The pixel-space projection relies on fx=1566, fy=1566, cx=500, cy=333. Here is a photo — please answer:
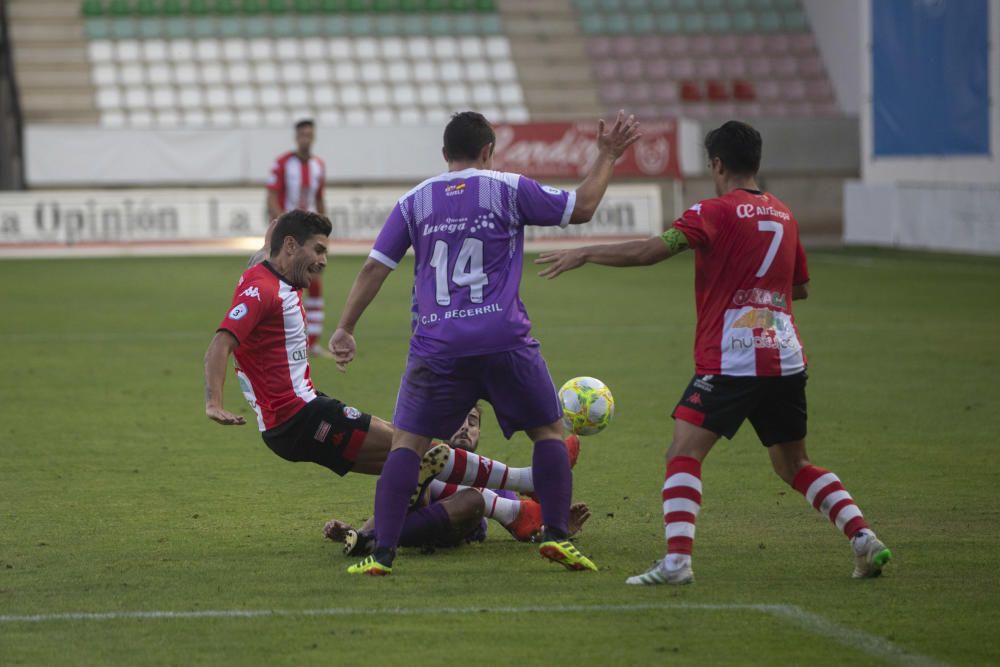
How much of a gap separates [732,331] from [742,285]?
18 cm

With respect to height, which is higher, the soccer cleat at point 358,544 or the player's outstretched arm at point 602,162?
the player's outstretched arm at point 602,162

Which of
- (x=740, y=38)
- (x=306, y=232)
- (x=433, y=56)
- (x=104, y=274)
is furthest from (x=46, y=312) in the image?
(x=740, y=38)

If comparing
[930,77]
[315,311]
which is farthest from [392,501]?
[930,77]

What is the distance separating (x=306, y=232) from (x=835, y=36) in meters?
32.0

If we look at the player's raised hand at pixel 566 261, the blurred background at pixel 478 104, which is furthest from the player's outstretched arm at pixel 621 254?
the blurred background at pixel 478 104

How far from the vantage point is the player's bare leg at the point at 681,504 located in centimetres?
573

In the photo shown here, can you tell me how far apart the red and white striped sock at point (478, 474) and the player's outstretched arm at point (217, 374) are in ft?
3.31

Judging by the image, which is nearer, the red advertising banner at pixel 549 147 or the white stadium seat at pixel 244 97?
the red advertising banner at pixel 549 147

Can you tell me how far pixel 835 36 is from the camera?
120 feet

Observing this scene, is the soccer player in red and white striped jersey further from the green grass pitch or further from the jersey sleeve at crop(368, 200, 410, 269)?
the jersey sleeve at crop(368, 200, 410, 269)

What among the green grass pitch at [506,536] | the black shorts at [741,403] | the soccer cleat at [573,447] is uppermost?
the black shorts at [741,403]

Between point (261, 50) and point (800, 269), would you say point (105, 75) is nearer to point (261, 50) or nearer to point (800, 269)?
point (261, 50)

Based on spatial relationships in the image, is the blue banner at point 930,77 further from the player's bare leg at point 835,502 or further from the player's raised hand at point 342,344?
the player's raised hand at point 342,344

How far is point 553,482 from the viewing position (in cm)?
605
